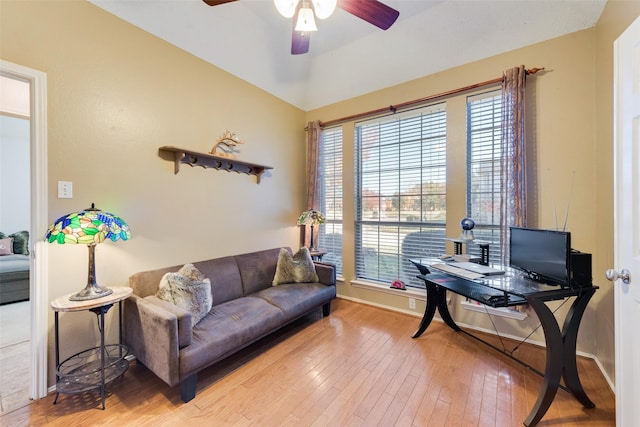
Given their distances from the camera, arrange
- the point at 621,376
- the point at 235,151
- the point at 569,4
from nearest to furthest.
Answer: the point at 621,376 → the point at 569,4 → the point at 235,151

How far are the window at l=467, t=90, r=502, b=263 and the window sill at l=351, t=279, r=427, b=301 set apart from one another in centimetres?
77

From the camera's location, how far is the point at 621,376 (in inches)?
46.8

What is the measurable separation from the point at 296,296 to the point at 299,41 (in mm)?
2379

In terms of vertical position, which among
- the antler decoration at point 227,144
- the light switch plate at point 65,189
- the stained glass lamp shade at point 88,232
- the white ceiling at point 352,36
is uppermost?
the white ceiling at point 352,36

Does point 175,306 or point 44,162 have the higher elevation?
point 44,162

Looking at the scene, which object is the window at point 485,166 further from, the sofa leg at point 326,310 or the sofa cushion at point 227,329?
the sofa cushion at point 227,329

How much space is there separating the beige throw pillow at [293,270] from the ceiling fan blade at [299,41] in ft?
7.11

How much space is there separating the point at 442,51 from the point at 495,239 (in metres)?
2.12

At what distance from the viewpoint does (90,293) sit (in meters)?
1.71

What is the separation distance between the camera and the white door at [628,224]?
1.11 m

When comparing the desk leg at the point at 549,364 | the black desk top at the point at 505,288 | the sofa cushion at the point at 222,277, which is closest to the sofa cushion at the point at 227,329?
the sofa cushion at the point at 222,277

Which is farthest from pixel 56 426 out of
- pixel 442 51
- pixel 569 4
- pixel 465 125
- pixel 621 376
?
pixel 569 4

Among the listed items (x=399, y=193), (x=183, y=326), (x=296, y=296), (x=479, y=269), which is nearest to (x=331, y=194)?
(x=399, y=193)

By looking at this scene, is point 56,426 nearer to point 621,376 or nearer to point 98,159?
point 98,159
